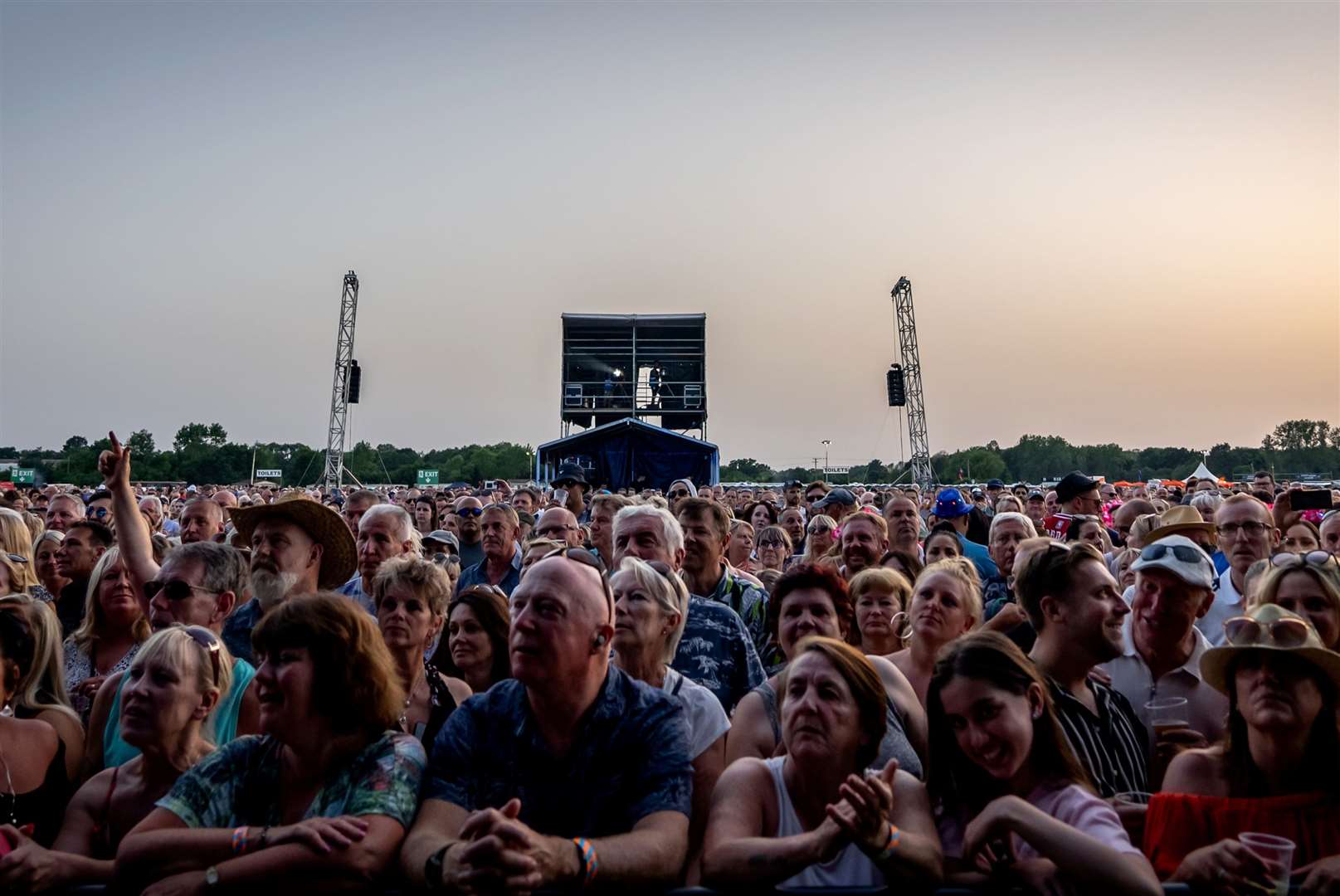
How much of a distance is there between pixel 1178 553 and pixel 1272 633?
3.52 ft

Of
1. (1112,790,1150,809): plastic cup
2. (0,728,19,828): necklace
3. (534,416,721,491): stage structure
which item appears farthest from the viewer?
(534,416,721,491): stage structure

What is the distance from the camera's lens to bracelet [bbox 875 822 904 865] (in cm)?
228

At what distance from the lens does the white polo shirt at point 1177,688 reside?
3.47 meters

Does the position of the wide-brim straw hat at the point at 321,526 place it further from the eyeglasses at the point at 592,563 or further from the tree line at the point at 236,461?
the tree line at the point at 236,461

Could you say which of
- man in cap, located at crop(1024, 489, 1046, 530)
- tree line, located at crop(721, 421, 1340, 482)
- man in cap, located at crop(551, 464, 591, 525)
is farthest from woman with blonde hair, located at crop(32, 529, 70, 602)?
tree line, located at crop(721, 421, 1340, 482)

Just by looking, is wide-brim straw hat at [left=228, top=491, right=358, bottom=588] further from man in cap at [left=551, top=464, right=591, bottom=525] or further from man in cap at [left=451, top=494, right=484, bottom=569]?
man in cap at [left=551, top=464, right=591, bottom=525]

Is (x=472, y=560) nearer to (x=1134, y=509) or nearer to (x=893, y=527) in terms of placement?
(x=893, y=527)

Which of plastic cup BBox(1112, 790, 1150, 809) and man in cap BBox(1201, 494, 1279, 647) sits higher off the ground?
man in cap BBox(1201, 494, 1279, 647)

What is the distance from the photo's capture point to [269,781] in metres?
2.59

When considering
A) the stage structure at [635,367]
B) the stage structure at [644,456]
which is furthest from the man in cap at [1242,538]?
the stage structure at [635,367]

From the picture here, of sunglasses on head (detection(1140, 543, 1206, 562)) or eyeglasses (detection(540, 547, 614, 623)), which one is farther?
sunglasses on head (detection(1140, 543, 1206, 562))

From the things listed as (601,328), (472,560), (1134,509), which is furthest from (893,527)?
(601,328)

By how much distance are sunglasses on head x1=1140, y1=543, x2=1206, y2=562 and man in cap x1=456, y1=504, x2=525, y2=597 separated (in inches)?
150

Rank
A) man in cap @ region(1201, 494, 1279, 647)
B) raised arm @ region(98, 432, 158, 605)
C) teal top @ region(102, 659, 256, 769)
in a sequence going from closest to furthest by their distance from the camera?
teal top @ region(102, 659, 256, 769) < raised arm @ region(98, 432, 158, 605) < man in cap @ region(1201, 494, 1279, 647)
